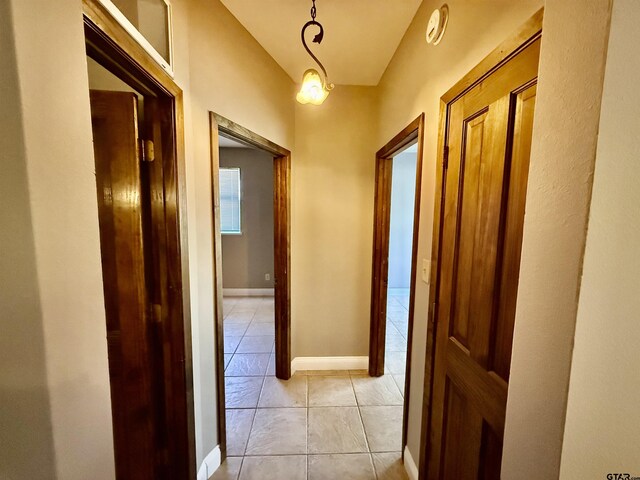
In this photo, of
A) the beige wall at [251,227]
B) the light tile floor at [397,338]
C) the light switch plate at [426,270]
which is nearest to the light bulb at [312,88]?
the light switch plate at [426,270]

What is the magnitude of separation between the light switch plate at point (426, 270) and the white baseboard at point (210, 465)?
1.59 metres

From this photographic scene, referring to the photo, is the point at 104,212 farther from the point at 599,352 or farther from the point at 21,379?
the point at 599,352

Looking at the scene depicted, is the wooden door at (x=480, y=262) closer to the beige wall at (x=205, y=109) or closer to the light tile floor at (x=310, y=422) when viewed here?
the light tile floor at (x=310, y=422)

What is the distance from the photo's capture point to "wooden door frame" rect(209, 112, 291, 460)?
57.2 inches

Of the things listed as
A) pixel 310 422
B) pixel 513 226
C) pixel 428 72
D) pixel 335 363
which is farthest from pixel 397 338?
pixel 428 72

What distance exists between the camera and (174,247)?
44.3 inches

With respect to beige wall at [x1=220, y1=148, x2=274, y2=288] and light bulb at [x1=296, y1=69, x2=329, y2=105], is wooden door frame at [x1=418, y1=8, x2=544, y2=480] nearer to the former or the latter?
light bulb at [x1=296, y1=69, x2=329, y2=105]

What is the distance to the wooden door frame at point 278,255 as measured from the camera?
57.2 inches

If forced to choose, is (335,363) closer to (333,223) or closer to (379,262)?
(379,262)

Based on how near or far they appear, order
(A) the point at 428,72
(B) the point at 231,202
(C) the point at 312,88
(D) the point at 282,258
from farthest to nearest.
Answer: (B) the point at 231,202
(D) the point at 282,258
(C) the point at 312,88
(A) the point at 428,72

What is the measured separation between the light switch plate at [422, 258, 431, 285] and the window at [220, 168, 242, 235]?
385 cm

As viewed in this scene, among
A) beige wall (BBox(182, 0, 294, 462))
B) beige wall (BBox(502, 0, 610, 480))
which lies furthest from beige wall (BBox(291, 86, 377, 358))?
beige wall (BBox(502, 0, 610, 480))

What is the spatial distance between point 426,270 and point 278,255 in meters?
1.27

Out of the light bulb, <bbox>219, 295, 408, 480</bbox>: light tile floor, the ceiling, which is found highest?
the ceiling
